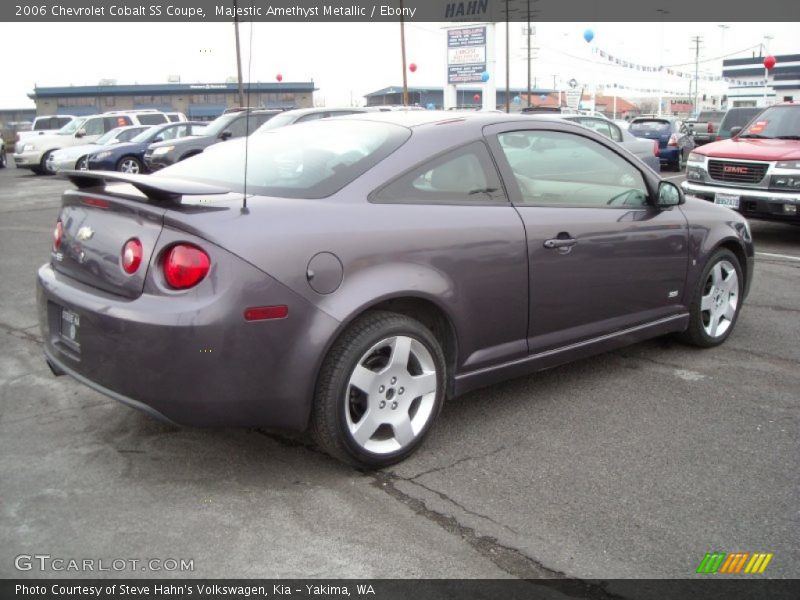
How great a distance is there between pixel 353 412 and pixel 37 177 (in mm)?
22990

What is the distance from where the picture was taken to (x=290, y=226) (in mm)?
3080

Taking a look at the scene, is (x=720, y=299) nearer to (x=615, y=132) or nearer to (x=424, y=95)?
(x=615, y=132)

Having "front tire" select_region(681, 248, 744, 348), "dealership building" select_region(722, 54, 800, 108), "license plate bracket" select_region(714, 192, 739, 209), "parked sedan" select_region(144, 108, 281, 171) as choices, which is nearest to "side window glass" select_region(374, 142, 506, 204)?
"front tire" select_region(681, 248, 744, 348)

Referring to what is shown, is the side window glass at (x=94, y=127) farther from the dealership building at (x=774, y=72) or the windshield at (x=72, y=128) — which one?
the dealership building at (x=774, y=72)

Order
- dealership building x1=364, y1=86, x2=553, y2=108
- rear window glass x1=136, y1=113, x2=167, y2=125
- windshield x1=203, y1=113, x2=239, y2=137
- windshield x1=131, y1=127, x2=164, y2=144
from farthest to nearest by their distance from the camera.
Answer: dealership building x1=364, y1=86, x2=553, y2=108 < rear window glass x1=136, y1=113, x2=167, y2=125 < windshield x1=131, y1=127, x2=164, y2=144 < windshield x1=203, y1=113, x2=239, y2=137

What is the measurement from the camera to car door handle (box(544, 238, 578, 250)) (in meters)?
3.85

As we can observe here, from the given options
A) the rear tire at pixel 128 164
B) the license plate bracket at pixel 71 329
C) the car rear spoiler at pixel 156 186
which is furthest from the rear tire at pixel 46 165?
the license plate bracket at pixel 71 329

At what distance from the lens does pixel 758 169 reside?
901 centimetres

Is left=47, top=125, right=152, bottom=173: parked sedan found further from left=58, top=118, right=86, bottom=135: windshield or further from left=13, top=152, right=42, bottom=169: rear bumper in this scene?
left=58, top=118, right=86, bottom=135: windshield

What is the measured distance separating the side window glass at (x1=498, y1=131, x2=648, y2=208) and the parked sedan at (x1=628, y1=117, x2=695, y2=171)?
1678 cm

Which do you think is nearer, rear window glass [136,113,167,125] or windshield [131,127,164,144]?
windshield [131,127,164,144]

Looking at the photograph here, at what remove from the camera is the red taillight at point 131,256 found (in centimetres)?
304

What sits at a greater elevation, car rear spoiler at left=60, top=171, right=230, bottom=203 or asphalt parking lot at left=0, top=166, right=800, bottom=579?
car rear spoiler at left=60, top=171, right=230, bottom=203
